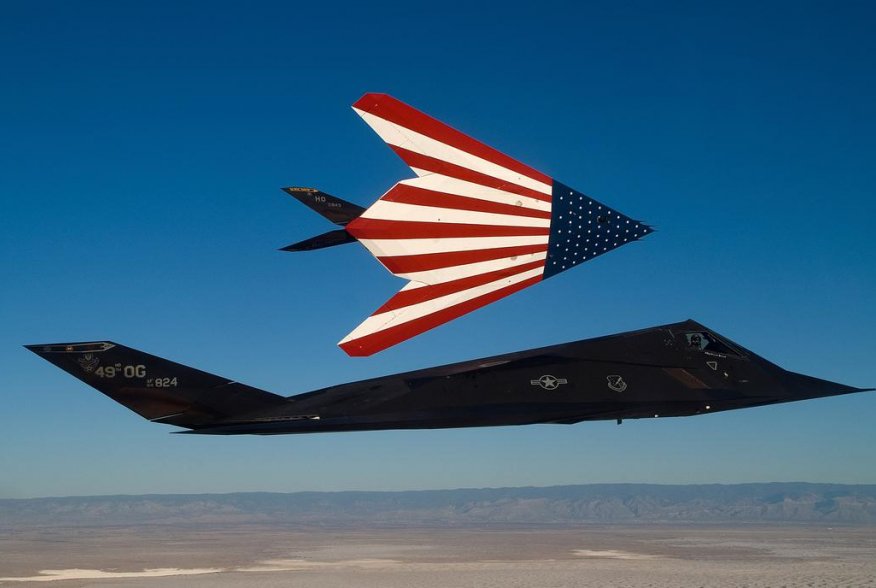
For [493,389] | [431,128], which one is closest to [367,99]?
[431,128]

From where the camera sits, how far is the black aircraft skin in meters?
20.8

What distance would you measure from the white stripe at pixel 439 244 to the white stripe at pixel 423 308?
31.0 inches

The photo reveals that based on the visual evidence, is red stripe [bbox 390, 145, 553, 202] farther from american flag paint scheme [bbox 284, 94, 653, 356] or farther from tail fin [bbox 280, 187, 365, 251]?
tail fin [bbox 280, 187, 365, 251]

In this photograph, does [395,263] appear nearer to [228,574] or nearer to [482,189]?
[482,189]

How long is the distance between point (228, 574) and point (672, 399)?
88.7 meters

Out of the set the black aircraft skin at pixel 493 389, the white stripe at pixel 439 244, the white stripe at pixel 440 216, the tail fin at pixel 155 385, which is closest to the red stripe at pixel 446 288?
the white stripe at pixel 439 244

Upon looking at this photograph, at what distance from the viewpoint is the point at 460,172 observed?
59.9ft

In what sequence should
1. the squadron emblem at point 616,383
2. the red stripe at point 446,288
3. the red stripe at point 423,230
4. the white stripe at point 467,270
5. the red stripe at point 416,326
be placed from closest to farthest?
the red stripe at point 416,326 < the red stripe at point 446,288 < the red stripe at point 423,230 < the white stripe at point 467,270 < the squadron emblem at point 616,383

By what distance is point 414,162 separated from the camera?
58.7 ft

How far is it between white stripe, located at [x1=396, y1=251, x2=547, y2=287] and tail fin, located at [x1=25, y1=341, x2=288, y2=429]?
6.54m

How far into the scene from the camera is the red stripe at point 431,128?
17.5 meters

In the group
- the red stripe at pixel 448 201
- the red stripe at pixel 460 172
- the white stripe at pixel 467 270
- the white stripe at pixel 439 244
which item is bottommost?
the white stripe at pixel 467 270

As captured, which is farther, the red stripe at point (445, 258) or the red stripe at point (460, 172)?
the red stripe at point (460, 172)

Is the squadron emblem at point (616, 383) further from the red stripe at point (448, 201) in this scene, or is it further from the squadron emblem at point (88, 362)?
the squadron emblem at point (88, 362)
